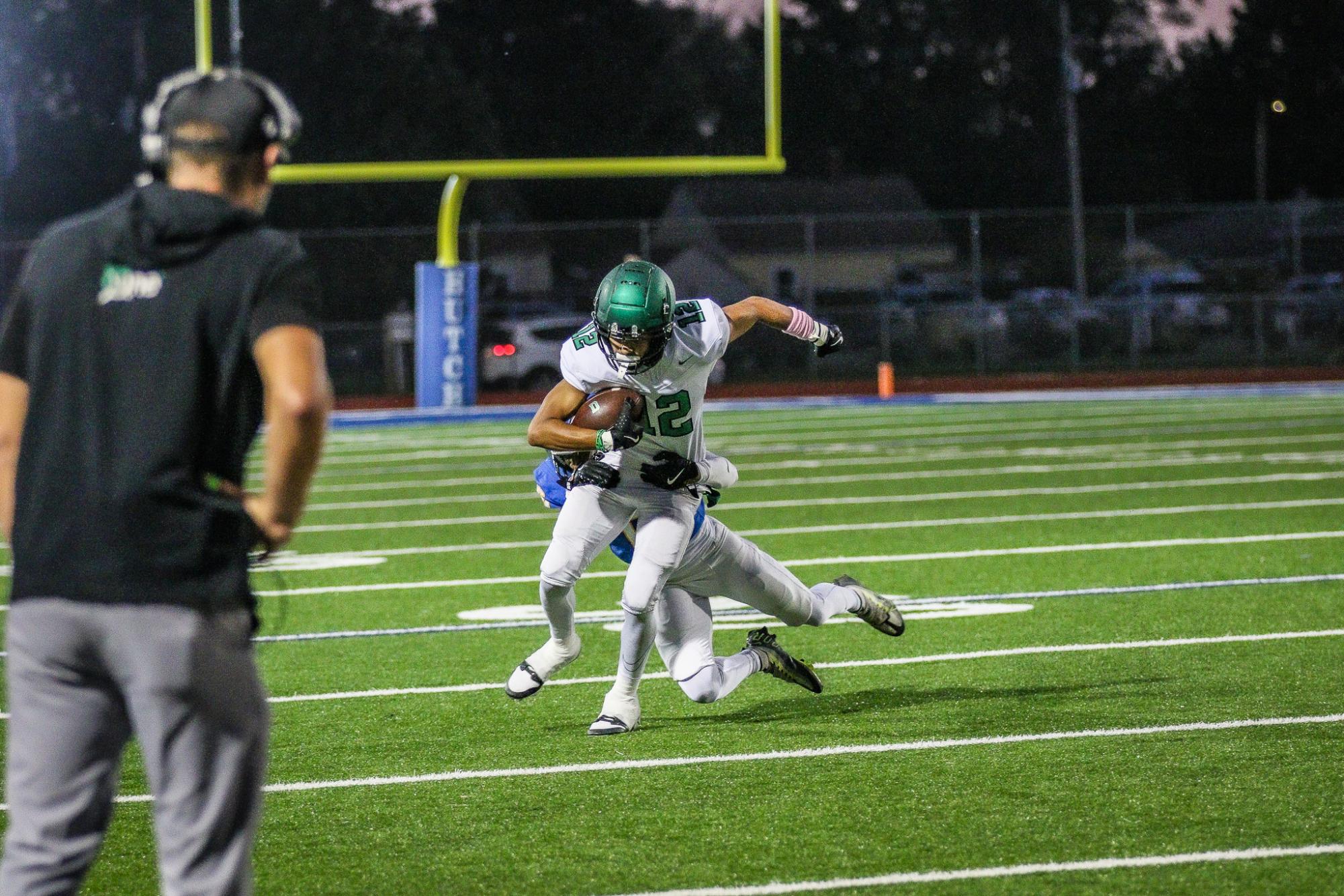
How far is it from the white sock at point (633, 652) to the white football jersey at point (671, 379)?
49 cm

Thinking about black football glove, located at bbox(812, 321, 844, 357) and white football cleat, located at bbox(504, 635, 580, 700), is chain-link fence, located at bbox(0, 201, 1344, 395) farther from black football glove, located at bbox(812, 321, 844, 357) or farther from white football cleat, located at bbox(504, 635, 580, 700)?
white football cleat, located at bbox(504, 635, 580, 700)

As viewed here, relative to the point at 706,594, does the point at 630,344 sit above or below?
above

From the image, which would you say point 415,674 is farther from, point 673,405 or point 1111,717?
point 1111,717

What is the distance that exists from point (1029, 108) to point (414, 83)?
46.0m

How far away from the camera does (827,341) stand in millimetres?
6680

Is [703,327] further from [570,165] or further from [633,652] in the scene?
[570,165]

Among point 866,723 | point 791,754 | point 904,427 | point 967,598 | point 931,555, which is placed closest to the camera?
point 791,754

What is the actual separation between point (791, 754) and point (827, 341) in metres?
1.58

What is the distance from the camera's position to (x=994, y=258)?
39.2 meters

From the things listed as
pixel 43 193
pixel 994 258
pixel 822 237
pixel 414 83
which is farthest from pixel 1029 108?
pixel 414 83

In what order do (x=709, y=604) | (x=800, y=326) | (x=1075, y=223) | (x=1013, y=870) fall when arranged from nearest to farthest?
1. (x=1013, y=870)
2. (x=709, y=604)
3. (x=800, y=326)
4. (x=1075, y=223)

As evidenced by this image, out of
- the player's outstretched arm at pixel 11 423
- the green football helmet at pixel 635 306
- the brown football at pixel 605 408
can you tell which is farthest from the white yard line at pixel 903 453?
the player's outstretched arm at pixel 11 423

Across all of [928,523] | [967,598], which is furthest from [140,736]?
[928,523]

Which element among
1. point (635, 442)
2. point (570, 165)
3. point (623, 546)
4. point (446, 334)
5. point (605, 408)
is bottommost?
point (623, 546)
